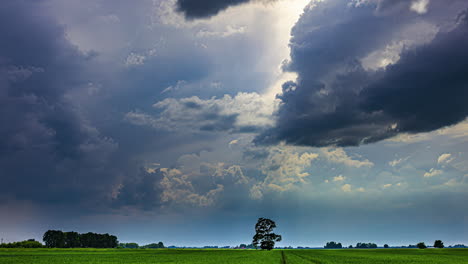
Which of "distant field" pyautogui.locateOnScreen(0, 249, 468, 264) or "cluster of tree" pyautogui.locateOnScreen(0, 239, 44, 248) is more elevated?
"cluster of tree" pyautogui.locateOnScreen(0, 239, 44, 248)

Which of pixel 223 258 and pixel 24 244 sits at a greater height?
pixel 24 244

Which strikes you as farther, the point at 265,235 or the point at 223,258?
the point at 265,235

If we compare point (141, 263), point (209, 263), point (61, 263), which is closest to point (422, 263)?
point (209, 263)

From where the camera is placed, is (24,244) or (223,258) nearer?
(223,258)

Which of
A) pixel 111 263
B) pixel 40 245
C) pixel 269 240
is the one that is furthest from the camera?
pixel 40 245

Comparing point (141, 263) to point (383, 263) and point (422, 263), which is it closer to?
point (383, 263)

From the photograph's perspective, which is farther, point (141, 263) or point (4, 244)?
point (4, 244)

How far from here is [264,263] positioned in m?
57.5

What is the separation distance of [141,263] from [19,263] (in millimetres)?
20465

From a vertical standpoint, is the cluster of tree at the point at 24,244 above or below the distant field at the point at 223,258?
above

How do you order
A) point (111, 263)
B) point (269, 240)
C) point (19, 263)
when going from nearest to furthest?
point (19, 263), point (111, 263), point (269, 240)

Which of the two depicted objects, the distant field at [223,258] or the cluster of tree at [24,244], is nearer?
the distant field at [223,258]

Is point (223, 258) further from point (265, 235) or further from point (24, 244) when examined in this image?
point (24, 244)

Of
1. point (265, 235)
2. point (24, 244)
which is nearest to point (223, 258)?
point (265, 235)
